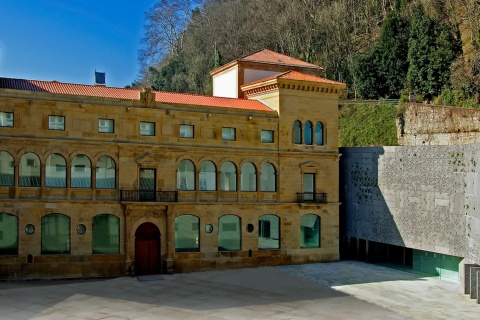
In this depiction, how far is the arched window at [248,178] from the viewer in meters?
35.5

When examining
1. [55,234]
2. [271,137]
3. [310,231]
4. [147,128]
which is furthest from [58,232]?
[310,231]

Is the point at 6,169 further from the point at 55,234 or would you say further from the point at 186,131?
the point at 186,131

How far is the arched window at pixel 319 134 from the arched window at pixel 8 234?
19.3m

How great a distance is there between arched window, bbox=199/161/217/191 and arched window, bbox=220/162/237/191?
1.64 ft

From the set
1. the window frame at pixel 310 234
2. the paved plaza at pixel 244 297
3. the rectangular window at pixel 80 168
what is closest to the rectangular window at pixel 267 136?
the window frame at pixel 310 234

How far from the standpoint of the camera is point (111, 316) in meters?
23.3

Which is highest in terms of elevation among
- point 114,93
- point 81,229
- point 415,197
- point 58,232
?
point 114,93

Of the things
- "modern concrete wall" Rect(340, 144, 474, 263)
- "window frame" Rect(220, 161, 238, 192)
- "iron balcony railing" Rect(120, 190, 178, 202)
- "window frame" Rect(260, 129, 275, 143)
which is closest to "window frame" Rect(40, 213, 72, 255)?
"iron balcony railing" Rect(120, 190, 178, 202)

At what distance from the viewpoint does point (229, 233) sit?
115ft

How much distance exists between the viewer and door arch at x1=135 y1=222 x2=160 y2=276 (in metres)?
32.4

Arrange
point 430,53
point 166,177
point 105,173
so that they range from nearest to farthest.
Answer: point 105,173
point 166,177
point 430,53

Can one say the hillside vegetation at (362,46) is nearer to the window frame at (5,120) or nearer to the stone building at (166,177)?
the stone building at (166,177)

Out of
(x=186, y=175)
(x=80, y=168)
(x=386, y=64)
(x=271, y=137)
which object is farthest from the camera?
(x=386, y=64)

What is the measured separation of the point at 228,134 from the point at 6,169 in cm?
1301
